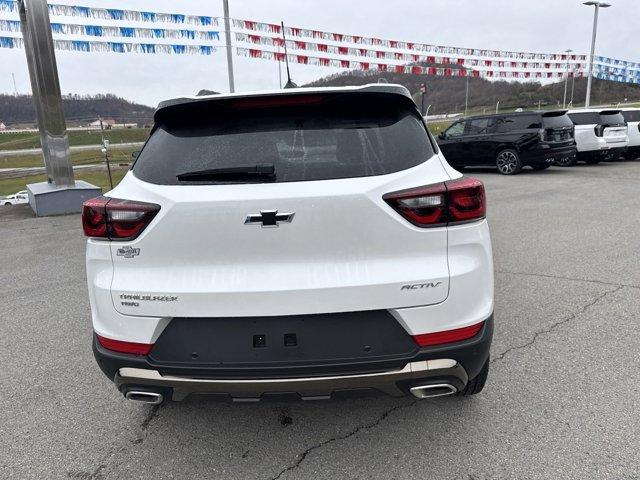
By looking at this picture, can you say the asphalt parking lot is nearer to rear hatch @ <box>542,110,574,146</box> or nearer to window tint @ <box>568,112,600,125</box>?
rear hatch @ <box>542,110,574,146</box>

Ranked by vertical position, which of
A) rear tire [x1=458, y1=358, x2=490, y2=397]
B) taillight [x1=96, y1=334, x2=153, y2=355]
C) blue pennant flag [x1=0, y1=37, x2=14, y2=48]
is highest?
blue pennant flag [x1=0, y1=37, x2=14, y2=48]

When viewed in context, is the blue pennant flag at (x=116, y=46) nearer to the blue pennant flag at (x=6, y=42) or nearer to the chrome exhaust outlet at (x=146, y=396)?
the blue pennant flag at (x=6, y=42)

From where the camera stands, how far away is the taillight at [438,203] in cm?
199

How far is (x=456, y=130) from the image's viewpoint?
49.6 ft

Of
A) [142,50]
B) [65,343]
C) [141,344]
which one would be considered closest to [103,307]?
[141,344]

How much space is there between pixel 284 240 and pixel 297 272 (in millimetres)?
145

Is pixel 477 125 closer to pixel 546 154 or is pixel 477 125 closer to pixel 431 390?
pixel 546 154

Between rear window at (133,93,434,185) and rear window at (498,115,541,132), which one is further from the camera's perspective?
rear window at (498,115,541,132)

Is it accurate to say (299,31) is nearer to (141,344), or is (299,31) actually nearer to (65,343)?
(65,343)

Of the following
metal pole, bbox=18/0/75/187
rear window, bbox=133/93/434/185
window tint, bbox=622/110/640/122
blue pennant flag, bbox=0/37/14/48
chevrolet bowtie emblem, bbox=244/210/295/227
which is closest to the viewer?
chevrolet bowtie emblem, bbox=244/210/295/227

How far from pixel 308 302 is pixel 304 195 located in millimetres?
443

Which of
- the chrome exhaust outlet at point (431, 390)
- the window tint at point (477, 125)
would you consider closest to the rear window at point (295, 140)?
the chrome exhaust outlet at point (431, 390)

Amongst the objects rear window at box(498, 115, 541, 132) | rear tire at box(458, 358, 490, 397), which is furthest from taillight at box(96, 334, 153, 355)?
rear window at box(498, 115, 541, 132)

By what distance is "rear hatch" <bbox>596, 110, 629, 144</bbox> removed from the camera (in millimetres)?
15044
